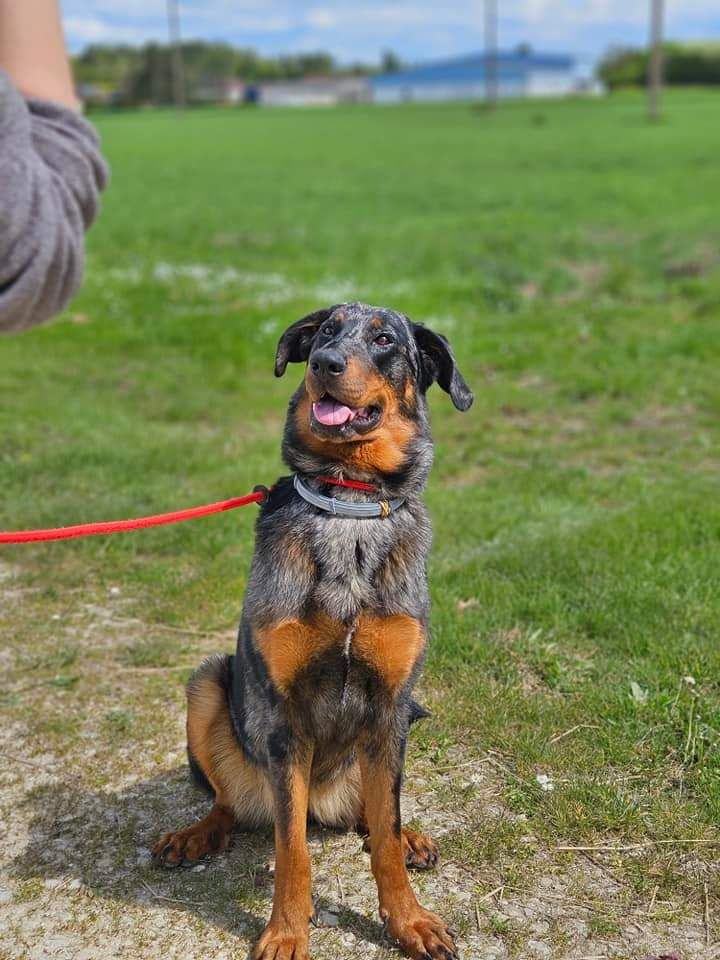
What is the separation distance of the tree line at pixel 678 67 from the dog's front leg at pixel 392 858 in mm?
104043

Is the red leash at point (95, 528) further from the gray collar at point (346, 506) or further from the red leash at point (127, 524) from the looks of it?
the gray collar at point (346, 506)

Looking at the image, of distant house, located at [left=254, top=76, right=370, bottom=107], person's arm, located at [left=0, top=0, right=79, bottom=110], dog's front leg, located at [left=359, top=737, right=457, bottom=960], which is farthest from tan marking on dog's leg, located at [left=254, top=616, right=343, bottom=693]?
distant house, located at [left=254, top=76, right=370, bottom=107]

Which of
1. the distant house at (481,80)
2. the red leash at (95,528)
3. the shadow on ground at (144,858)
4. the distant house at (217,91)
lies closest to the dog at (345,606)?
the red leash at (95,528)

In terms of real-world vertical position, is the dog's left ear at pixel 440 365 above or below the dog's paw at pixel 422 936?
above

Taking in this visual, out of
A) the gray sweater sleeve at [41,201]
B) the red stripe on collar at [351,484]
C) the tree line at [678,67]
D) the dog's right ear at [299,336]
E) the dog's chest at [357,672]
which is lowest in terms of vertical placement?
the dog's chest at [357,672]

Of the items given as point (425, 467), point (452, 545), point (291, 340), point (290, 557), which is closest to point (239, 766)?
point (290, 557)

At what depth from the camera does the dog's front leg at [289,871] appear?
10.4 feet

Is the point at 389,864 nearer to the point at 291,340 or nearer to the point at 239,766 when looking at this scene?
the point at 239,766

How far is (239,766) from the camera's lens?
12.0 feet

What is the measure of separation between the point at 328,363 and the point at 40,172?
49.1 inches

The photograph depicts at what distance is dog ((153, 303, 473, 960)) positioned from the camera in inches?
125

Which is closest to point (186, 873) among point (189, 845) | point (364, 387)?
point (189, 845)

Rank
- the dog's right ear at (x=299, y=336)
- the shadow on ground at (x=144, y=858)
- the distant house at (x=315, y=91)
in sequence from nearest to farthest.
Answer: the shadow on ground at (x=144, y=858) < the dog's right ear at (x=299, y=336) < the distant house at (x=315, y=91)

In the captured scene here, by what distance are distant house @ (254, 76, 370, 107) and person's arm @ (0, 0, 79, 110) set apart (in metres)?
136
